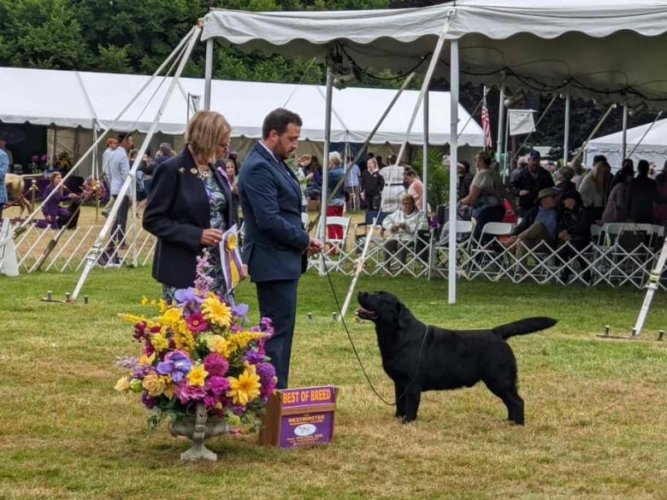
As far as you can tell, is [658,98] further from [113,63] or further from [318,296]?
[113,63]

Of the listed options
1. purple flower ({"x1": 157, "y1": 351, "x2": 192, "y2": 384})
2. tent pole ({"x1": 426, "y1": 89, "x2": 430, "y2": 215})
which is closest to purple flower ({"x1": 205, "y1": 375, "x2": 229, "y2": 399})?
purple flower ({"x1": 157, "y1": 351, "x2": 192, "y2": 384})

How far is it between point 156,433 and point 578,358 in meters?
3.78

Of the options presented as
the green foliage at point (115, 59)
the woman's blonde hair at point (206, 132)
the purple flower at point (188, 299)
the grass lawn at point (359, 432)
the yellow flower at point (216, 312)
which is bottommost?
the grass lawn at point (359, 432)

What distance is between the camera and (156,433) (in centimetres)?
626

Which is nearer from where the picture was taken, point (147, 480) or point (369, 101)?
point (147, 480)

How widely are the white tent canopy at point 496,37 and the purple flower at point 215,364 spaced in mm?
6862

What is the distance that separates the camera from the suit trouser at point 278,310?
623cm

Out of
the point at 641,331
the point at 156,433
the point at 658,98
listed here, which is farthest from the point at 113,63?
the point at 156,433

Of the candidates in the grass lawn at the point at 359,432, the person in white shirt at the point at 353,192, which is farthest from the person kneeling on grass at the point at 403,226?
the person in white shirt at the point at 353,192

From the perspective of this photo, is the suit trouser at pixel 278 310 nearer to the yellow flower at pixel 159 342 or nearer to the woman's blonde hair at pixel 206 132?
the woman's blonde hair at pixel 206 132

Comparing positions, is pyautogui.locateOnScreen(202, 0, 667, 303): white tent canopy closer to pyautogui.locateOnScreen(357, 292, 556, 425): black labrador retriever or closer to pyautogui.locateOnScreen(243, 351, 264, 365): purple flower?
pyautogui.locateOnScreen(357, 292, 556, 425): black labrador retriever

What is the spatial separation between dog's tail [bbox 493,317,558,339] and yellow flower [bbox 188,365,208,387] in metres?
1.94

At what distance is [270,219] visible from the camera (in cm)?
604

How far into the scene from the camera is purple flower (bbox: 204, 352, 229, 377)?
17.8 feet
